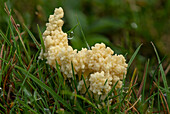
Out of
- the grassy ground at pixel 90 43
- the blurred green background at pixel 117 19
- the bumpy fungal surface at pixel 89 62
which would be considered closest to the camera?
the bumpy fungal surface at pixel 89 62

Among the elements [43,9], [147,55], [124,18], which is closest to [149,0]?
[124,18]

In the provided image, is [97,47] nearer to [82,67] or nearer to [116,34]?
[82,67]

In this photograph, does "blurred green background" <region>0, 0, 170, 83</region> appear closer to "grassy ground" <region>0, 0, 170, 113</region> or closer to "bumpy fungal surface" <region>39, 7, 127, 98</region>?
"grassy ground" <region>0, 0, 170, 113</region>

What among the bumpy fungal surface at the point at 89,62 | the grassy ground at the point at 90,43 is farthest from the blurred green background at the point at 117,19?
the bumpy fungal surface at the point at 89,62

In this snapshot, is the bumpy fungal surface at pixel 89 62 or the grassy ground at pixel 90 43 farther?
the grassy ground at pixel 90 43

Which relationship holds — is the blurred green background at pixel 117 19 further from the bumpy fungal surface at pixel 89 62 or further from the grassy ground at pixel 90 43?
the bumpy fungal surface at pixel 89 62

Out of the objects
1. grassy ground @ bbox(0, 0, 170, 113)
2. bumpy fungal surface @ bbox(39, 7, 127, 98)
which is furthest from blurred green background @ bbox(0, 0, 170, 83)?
bumpy fungal surface @ bbox(39, 7, 127, 98)

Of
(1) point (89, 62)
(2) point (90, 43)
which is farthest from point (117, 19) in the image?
(1) point (89, 62)
